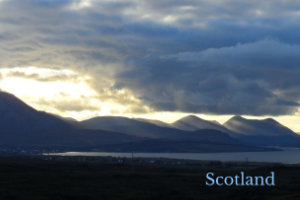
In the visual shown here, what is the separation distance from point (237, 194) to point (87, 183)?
94.9ft

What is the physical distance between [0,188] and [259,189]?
128ft

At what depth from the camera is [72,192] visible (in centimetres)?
8031

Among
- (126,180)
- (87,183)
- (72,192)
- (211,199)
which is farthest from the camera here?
(126,180)

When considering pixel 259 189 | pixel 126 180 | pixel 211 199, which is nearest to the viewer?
pixel 211 199

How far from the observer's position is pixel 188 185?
9831 centimetres

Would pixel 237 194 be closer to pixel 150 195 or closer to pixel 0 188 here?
pixel 150 195

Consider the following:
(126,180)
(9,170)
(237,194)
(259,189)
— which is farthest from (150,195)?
(9,170)

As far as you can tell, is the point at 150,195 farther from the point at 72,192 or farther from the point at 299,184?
the point at 299,184

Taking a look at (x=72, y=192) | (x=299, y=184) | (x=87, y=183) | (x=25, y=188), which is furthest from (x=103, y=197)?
(x=299, y=184)

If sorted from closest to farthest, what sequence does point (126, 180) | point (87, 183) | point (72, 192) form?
1. point (72, 192)
2. point (87, 183)
3. point (126, 180)

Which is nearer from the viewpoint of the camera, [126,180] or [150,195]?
[150,195]

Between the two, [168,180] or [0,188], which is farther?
[168,180]

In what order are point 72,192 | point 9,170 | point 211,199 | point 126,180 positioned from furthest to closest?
point 9,170, point 126,180, point 72,192, point 211,199

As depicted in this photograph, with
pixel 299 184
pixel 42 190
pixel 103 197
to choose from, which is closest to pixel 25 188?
pixel 42 190
